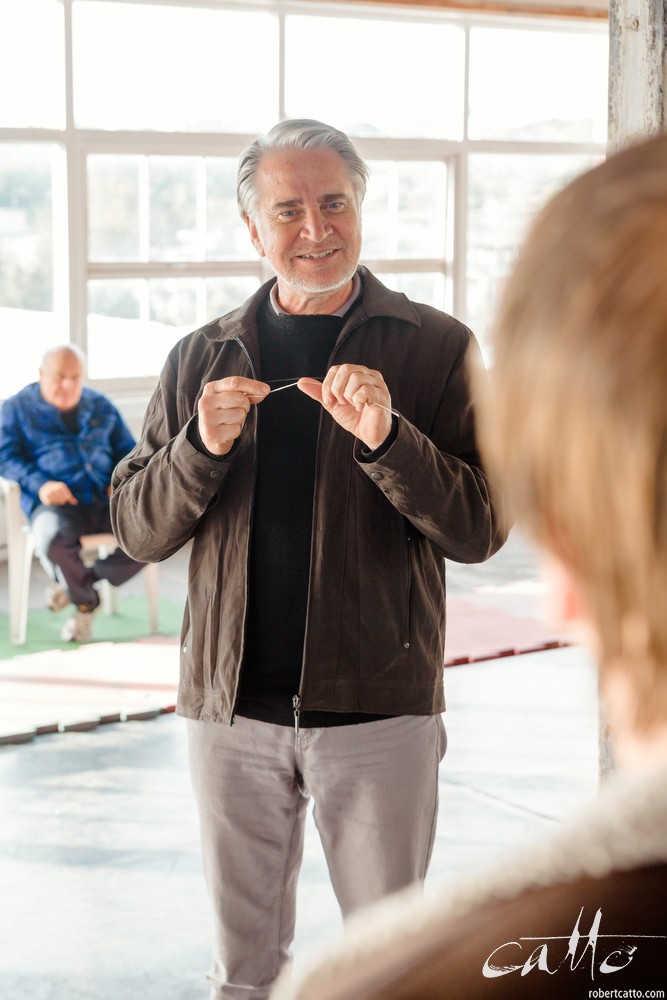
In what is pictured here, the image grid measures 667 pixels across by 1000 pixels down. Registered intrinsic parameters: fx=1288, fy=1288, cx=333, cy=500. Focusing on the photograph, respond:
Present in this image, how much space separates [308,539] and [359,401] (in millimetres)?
290

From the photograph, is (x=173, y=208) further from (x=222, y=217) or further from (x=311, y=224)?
(x=311, y=224)

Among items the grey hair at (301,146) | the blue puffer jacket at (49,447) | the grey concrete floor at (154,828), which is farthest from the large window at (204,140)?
the grey hair at (301,146)

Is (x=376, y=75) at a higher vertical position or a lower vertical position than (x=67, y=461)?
higher

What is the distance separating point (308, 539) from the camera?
226cm

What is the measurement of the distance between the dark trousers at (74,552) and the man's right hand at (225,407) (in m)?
4.32

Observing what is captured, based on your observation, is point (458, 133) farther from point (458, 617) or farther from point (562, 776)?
point (562, 776)

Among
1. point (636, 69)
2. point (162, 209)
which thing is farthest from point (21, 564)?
point (636, 69)

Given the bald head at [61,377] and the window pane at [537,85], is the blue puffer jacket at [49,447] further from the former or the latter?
the window pane at [537,85]

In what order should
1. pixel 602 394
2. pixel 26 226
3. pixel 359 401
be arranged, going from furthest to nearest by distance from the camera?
pixel 26 226 < pixel 359 401 < pixel 602 394

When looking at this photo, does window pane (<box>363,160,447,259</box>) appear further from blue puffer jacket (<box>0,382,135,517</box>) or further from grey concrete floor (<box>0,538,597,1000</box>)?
grey concrete floor (<box>0,538,597,1000</box>)

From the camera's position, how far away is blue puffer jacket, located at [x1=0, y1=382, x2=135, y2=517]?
653 centimetres

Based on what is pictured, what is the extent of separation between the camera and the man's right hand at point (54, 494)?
648 cm

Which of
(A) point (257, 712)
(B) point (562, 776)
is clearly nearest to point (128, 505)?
(A) point (257, 712)

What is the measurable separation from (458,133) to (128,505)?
8664 mm
